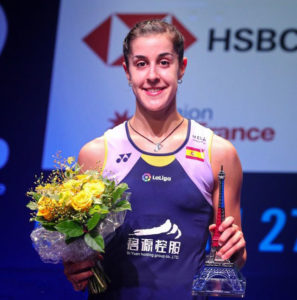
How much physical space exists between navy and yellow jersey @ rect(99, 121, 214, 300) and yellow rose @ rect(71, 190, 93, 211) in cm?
32

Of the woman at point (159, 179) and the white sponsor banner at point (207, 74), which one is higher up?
the white sponsor banner at point (207, 74)

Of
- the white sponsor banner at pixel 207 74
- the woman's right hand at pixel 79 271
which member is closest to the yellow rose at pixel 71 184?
the woman's right hand at pixel 79 271

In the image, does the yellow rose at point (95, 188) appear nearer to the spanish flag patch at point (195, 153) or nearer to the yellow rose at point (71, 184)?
the yellow rose at point (71, 184)

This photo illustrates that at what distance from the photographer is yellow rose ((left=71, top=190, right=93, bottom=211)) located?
7.35 feet

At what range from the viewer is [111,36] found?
5.08 metres

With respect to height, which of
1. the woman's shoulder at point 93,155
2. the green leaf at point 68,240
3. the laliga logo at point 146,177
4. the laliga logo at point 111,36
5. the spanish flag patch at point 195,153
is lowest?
the green leaf at point 68,240

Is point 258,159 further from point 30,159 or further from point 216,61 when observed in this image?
point 30,159

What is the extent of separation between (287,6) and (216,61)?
0.74 meters

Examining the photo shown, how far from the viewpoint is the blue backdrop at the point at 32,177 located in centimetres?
474

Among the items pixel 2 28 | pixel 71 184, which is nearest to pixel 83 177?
pixel 71 184

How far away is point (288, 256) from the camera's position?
4.68 meters

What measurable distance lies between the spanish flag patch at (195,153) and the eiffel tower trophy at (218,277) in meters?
0.33

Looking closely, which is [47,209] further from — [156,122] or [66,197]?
[156,122]

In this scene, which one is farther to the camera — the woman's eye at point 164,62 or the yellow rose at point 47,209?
the woman's eye at point 164,62
